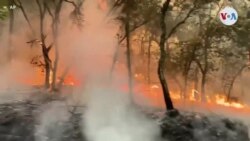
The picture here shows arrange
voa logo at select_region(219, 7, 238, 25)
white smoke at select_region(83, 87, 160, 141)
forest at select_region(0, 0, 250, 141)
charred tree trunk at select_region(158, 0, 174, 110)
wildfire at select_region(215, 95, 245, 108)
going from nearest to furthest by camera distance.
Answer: white smoke at select_region(83, 87, 160, 141)
forest at select_region(0, 0, 250, 141)
charred tree trunk at select_region(158, 0, 174, 110)
voa logo at select_region(219, 7, 238, 25)
wildfire at select_region(215, 95, 245, 108)

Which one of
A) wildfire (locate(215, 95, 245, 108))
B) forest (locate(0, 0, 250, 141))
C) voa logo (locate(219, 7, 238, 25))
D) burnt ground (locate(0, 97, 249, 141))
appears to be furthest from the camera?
wildfire (locate(215, 95, 245, 108))

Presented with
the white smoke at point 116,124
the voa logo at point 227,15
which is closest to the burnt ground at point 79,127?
the white smoke at point 116,124

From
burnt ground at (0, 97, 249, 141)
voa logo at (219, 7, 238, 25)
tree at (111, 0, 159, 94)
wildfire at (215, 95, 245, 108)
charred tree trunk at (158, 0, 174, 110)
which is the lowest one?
wildfire at (215, 95, 245, 108)

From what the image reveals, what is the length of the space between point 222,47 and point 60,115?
1642cm

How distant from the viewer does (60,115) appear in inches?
747

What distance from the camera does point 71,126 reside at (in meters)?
18.4

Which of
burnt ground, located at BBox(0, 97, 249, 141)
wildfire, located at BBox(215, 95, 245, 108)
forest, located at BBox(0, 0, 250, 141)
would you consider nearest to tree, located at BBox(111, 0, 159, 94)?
forest, located at BBox(0, 0, 250, 141)

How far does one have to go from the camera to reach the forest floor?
17.5m

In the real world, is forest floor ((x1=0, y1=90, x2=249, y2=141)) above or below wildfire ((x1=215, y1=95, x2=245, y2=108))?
above

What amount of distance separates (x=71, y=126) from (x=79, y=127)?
0.31 meters

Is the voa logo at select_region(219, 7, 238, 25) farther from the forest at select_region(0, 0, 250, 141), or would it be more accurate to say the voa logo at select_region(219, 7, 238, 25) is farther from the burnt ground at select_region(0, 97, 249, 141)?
the burnt ground at select_region(0, 97, 249, 141)

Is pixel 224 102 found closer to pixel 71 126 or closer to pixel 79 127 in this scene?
pixel 79 127

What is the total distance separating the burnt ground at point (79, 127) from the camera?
57.4 feet

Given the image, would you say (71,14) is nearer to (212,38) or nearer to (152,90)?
(212,38)
